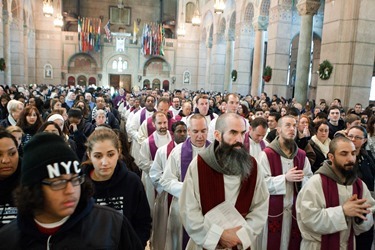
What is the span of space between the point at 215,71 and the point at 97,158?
85.4ft

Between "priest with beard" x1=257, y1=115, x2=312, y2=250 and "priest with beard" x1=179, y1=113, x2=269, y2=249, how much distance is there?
110 cm

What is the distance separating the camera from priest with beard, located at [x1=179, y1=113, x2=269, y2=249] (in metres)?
2.90

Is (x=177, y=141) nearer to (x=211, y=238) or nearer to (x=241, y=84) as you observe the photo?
(x=211, y=238)

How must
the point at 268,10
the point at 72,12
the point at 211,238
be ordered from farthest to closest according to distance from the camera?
the point at 72,12, the point at 268,10, the point at 211,238

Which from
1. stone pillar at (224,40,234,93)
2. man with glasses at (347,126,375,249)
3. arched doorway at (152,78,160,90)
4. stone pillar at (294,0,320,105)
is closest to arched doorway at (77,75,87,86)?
arched doorway at (152,78,160,90)

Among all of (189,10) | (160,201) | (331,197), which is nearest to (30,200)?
(331,197)

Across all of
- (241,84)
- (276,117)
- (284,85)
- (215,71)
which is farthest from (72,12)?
(276,117)

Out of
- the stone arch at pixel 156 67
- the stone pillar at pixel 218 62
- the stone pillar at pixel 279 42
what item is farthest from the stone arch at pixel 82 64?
the stone pillar at pixel 279 42

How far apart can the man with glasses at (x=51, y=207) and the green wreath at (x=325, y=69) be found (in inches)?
483

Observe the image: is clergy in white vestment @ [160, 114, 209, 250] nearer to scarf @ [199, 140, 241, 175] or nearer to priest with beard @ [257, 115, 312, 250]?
priest with beard @ [257, 115, 312, 250]

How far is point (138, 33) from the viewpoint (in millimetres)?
38062

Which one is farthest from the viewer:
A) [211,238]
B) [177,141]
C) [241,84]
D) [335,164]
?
[241,84]

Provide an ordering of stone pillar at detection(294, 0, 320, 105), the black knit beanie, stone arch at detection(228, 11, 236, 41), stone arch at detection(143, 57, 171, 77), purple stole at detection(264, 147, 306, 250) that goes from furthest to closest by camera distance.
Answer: stone arch at detection(143, 57, 171, 77) → stone arch at detection(228, 11, 236, 41) → stone pillar at detection(294, 0, 320, 105) → purple stole at detection(264, 147, 306, 250) → the black knit beanie

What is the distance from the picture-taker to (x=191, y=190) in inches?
117
